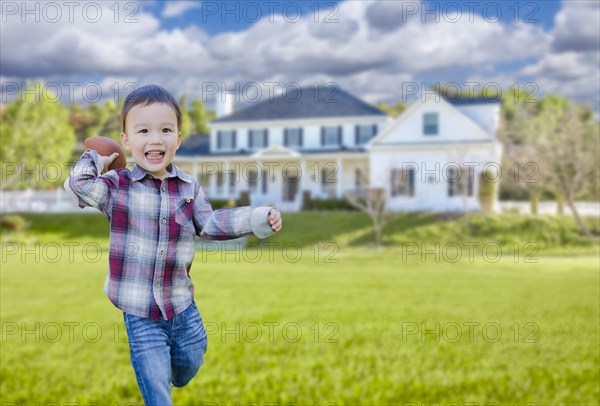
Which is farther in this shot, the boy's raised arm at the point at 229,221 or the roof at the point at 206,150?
the roof at the point at 206,150

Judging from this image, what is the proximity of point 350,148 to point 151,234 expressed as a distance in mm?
47344

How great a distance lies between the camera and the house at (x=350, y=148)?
39.7 meters

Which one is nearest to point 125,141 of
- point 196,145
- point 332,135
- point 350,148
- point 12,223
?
point 12,223

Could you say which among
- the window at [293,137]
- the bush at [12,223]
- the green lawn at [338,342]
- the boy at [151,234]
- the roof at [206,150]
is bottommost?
the bush at [12,223]

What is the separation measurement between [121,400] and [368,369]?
379 cm

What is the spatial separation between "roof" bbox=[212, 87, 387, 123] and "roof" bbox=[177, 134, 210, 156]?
2.22 metres

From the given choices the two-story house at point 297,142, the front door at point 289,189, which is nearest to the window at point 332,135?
the two-story house at point 297,142

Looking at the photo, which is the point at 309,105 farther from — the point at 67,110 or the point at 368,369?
the point at 368,369

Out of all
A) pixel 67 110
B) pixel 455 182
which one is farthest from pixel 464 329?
pixel 67 110

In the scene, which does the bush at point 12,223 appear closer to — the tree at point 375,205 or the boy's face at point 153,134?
the tree at point 375,205

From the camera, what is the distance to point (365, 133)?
4872 centimetres

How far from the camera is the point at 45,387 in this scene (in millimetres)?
10188

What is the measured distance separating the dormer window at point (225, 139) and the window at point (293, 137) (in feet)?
13.2

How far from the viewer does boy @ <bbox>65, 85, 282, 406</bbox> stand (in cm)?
169
